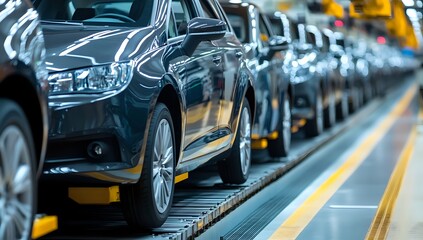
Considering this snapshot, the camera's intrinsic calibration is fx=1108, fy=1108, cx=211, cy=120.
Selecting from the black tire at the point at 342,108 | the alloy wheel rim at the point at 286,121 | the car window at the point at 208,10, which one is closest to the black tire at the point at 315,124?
the alloy wheel rim at the point at 286,121

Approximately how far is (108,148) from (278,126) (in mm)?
5692

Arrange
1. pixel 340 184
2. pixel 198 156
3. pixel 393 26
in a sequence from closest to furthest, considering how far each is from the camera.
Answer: pixel 198 156 → pixel 340 184 → pixel 393 26

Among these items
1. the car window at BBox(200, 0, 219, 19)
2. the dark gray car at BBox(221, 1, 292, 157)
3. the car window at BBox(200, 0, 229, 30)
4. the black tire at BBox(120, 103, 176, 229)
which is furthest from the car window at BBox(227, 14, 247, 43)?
the black tire at BBox(120, 103, 176, 229)

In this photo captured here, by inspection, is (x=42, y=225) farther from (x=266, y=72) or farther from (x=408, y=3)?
(x=408, y=3)

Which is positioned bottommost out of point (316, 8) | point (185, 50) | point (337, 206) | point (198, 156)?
point (337, 206)

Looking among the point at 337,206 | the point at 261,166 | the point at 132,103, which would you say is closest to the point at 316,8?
the point at 261,166

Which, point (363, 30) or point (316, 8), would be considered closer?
point (316, 8)

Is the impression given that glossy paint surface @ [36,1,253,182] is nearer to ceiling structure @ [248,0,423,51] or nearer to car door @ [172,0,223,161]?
car door @ [172,0,223,161]

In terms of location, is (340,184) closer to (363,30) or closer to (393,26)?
(393,26)

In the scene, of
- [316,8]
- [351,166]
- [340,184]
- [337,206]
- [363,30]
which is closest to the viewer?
[337,206]

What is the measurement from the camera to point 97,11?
24.5 ft

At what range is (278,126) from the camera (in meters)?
11.9

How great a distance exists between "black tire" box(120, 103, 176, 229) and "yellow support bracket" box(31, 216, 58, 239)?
1.36 metres

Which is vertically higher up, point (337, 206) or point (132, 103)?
point (132, 103)
